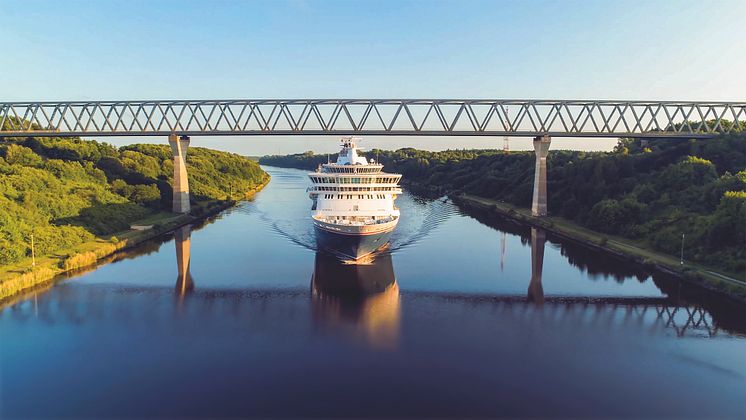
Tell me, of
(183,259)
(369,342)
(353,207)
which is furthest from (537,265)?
(183,259)

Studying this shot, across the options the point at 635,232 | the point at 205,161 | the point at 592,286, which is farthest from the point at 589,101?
the point at 205,161

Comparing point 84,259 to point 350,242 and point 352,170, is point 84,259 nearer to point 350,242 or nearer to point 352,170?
point 350,242

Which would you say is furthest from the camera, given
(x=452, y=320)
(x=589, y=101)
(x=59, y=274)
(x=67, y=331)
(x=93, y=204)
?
(x=589, y=101)

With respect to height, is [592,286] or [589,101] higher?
[589,101]

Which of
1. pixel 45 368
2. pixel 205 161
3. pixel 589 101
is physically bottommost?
pixel 45 368

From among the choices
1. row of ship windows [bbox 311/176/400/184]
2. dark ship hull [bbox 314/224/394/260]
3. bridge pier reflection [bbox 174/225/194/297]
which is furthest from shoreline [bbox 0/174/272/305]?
row of ship windows [bbox 311/176/400/184]

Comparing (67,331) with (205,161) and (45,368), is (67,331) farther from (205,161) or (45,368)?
(205,161)
